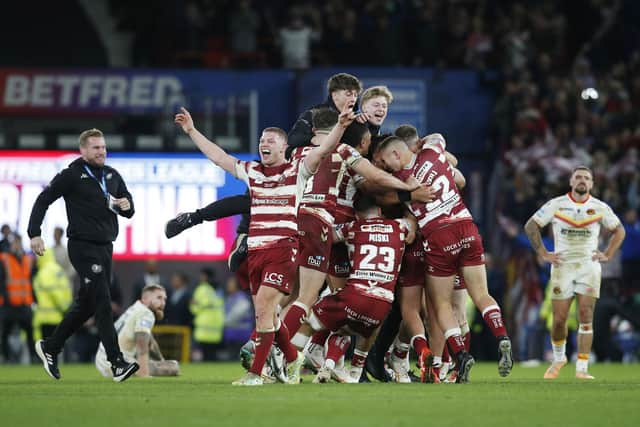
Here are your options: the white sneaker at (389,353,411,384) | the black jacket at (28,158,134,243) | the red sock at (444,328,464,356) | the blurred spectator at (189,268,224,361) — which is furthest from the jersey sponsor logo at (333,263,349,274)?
the blurred spectator at (189,268,224,361)

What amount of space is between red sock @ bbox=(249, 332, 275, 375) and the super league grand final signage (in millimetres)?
11123

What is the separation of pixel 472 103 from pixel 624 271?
17.0 ft

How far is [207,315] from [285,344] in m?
11.6

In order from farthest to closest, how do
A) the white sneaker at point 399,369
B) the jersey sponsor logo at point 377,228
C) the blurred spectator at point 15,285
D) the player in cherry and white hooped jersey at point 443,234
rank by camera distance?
1. the blurred spectator at point 15,285
2. the white sneaker at point 399,369
3. the player in cherry and white hooped jersey at point 443,234
4. the jersey sponsor logo at point 377,228

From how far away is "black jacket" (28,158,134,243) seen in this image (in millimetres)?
12805

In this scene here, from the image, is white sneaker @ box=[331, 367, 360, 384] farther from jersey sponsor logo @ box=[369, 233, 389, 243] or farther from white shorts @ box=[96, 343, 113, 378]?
white shorts @ box=[96, 343, 113, 378]

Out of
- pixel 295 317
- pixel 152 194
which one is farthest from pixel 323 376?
pixel 152 194

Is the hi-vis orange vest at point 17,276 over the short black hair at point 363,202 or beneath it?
beneath

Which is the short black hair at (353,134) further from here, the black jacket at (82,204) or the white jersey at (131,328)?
the white jersey at (131,328)

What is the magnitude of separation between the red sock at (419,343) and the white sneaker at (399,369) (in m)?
0.67

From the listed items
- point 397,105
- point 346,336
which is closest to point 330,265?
point 346,336

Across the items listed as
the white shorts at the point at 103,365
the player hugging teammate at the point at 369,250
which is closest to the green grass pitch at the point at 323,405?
the player hugging teammate at the point at 369,250

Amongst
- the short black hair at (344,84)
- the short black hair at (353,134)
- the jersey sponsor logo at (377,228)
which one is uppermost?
the short black hair at (344,84)

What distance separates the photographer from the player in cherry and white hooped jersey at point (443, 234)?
40.8 ft
